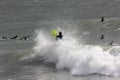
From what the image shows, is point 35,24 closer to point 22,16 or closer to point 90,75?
point 22,16

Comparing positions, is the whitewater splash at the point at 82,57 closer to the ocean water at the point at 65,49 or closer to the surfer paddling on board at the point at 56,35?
the ocean water at the point at 65,49

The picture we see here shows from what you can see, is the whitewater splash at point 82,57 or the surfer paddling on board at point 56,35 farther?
the surfer paddling on board at point 56,35

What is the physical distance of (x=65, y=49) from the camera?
2638 centimetres

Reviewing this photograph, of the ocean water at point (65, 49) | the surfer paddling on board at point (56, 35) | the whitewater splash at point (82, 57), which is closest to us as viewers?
the whitewater splash at point (82, 57)

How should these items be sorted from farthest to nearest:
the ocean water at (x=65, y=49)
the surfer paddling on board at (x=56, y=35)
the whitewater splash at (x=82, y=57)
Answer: the surfer paddling on board at (x=56, y=35), the ocean water at (x=65, y=49), the whitewater splash at (x=82, y=57)

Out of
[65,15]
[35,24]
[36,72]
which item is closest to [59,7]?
[65,15]

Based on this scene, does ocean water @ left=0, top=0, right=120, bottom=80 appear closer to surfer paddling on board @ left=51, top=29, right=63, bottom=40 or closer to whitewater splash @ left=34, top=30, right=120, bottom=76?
whitewater splash @ left=34, top=30, right=120, bottom=76

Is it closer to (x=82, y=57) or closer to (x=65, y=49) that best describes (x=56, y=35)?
(x=65, y=49)

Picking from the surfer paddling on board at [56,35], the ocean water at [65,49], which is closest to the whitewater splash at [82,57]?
the ocean water at [65,49]

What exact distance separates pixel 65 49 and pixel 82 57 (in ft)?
7.77

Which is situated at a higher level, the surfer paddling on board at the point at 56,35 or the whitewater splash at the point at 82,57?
the surfer paddling on board at the point at 56,35

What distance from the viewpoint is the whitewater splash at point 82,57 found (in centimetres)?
2234

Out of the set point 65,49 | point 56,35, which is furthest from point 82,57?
point 56,35

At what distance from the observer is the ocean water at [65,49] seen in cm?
2264
